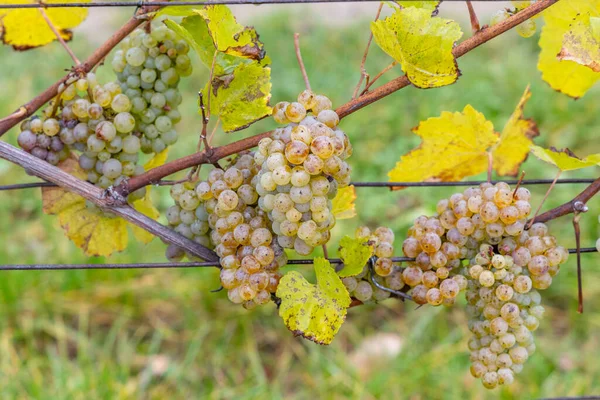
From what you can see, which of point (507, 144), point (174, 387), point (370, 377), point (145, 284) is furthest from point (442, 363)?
point (507, 144)

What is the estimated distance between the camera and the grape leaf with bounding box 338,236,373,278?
615 millimetres

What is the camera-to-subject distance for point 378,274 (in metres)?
0.67

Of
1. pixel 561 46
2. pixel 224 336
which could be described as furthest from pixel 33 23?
pixel 224 336

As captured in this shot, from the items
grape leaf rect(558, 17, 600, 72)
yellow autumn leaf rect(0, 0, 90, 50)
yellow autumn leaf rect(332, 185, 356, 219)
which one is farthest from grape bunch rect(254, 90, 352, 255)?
yellow autumn leaf rect(0, 0, 90, 50)

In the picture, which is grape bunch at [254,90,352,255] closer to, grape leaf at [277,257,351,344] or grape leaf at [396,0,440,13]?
grape leaf at [277,257,351,344]

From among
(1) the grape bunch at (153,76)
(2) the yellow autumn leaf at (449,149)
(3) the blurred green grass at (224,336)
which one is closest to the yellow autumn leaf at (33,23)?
(1) the grape bunch at (153,76)

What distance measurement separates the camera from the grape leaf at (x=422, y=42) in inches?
23.1

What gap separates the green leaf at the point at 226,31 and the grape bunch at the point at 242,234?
0.36ft

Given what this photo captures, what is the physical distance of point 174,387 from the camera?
1665 millimetres

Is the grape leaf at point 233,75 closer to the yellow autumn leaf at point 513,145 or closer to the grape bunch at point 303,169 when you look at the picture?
the grape bunch at point 303,169

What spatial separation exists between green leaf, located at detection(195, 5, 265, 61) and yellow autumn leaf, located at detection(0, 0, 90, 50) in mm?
300

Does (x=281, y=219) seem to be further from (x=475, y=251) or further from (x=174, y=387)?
(x=174, y=387)

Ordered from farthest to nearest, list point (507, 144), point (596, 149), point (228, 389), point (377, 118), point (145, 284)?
point (377, 118) < point (596, 149) < point (145, 284) < point (228, 389) < point (507, 144)

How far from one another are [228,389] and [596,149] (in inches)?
64.4
